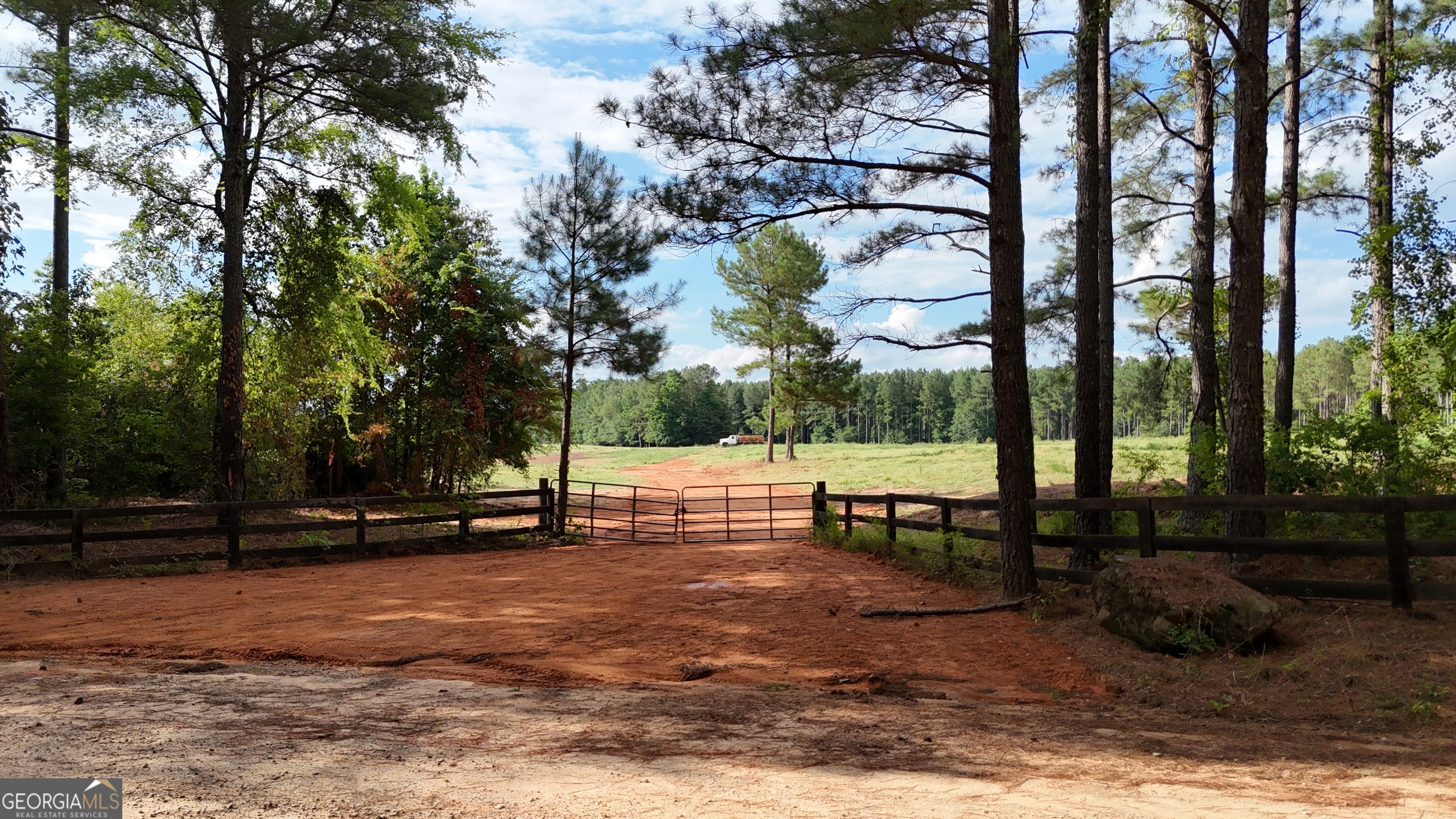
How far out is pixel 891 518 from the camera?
532 inches

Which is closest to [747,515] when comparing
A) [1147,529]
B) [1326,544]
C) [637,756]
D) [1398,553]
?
[1147,529]

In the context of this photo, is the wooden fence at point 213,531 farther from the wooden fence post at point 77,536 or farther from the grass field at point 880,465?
the grass field at point 880,465

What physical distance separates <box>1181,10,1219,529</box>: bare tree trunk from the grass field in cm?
124

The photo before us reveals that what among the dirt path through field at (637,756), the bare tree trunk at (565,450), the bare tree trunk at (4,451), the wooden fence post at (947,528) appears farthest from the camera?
the bare tree trunk at (565,450)

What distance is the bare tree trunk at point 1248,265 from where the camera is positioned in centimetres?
871

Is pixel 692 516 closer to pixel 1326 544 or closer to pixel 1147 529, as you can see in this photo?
pixel 1147 529

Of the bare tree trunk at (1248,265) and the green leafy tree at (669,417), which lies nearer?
the bare tree trunk at (1248,265)

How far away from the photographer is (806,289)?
40.8m

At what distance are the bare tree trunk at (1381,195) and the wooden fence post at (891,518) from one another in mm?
7539

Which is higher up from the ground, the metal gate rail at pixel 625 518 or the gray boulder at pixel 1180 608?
the gray boulder at pixel 1180 608

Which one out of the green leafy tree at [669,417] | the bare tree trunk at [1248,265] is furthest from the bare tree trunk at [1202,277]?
the green leafy tree at [669,417]

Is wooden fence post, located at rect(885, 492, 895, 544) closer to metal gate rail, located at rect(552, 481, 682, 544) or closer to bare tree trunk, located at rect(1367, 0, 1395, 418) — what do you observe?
metal gate rail, located at rect(552, 481, 682, 544)

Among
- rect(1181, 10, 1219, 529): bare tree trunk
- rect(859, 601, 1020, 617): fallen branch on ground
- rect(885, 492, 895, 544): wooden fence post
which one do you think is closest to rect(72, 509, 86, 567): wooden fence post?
rect(859, 601, 1020, 617): fallen branch on ground

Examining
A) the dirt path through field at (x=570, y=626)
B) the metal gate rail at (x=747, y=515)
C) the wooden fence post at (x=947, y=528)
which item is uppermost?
the wooden fence post at (x=947, y=528)
